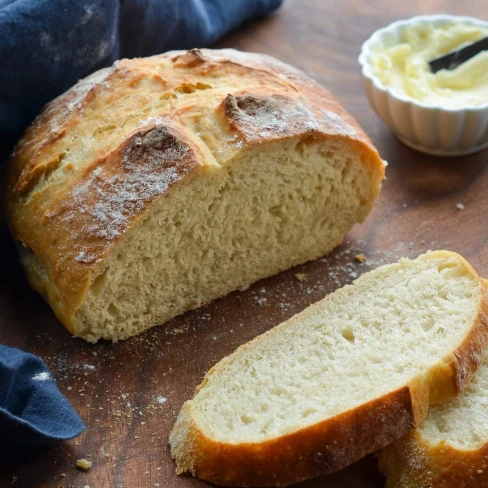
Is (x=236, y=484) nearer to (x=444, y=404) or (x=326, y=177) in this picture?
(x=444, y=404)

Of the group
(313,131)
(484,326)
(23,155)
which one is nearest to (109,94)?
(23,155)

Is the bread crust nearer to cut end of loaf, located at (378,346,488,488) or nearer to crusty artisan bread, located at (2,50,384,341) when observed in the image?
cut end of loaf, located at (378,346,488,488)

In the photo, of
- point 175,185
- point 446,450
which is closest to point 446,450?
point 446,450

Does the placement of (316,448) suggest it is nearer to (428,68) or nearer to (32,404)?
(32,404)

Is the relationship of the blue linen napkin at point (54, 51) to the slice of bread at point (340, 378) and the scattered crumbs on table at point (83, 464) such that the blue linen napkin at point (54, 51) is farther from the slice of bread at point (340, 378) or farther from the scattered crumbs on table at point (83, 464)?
the slice of bread at point (340, 378)

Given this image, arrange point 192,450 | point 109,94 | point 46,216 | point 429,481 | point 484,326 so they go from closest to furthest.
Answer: point 429,481
point 192,450
point 484,326
point 46,216
point 109,94

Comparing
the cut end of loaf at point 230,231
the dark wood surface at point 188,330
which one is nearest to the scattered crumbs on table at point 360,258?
the dark wood surface at point 188,330

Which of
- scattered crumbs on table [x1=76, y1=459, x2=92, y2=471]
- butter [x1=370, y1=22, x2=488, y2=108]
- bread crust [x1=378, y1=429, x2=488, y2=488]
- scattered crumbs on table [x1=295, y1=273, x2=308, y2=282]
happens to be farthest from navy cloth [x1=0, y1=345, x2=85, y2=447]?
butter [x1=370, y1=22, x2=488, y2=108]
